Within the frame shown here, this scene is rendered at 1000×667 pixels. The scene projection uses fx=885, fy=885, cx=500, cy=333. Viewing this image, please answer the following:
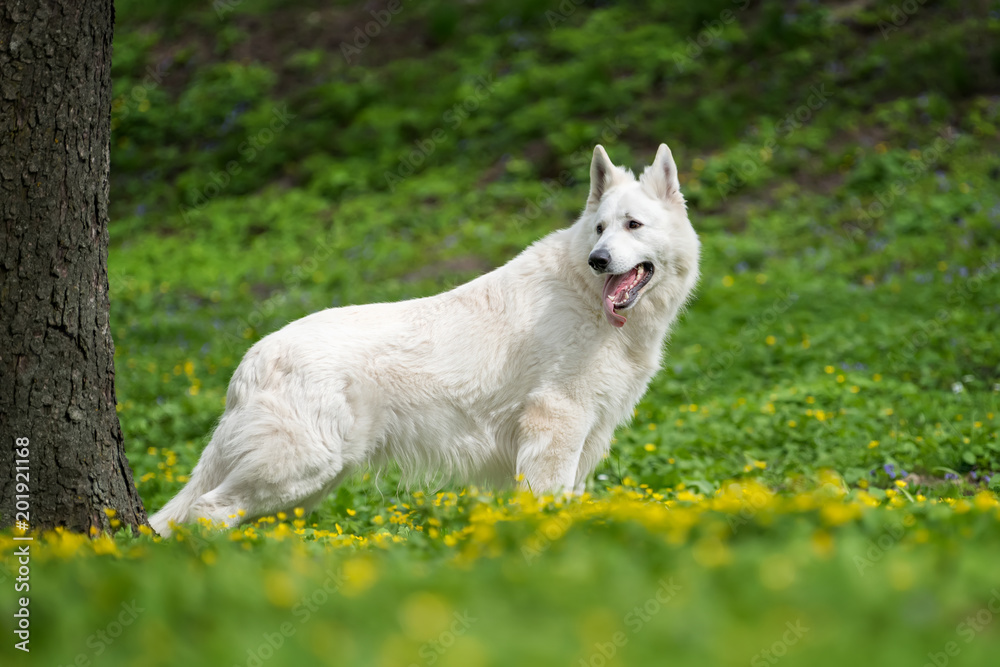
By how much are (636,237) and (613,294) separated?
1.18 ft

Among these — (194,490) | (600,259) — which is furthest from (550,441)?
(194,490)

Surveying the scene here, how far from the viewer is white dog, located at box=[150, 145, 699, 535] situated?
462cm

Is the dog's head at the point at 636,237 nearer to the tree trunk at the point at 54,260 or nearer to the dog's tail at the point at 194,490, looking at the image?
the dog's tail at the point at 194,490

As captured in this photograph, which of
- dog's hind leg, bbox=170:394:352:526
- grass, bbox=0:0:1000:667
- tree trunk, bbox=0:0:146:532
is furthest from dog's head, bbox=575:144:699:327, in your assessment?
tree trunk, bbox=0:0:146:532

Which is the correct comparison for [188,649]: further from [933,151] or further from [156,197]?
[156,197]

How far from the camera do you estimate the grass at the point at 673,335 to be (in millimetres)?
2281

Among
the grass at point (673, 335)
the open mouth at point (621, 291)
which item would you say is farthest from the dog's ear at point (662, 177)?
the grass at point (673, 335)

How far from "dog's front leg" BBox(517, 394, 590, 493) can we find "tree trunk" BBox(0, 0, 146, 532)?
6.92 ft

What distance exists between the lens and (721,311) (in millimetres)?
9672

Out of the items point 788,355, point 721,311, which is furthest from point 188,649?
point 721,311

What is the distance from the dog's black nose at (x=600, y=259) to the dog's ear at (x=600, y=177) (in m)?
0.55

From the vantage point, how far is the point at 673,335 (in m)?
9.34

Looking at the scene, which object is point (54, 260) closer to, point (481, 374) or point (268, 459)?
point (268, 459)

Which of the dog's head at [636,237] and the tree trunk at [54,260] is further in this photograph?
the dog's head at [636,237]
